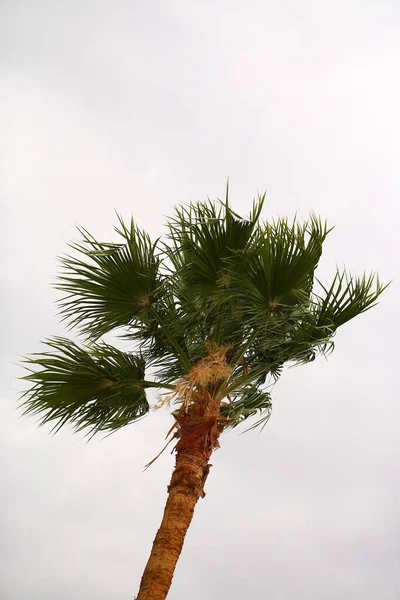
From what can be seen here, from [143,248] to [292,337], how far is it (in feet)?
7.16

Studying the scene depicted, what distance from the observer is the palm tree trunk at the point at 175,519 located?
23.4 ft

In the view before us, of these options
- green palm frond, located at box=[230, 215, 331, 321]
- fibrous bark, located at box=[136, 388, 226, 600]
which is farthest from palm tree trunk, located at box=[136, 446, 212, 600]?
green palm frond, located at box=[230, 215, 331, 321]

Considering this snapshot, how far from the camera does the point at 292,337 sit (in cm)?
886

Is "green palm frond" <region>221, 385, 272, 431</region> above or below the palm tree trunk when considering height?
above

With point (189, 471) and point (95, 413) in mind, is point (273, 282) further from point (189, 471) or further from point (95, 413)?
point (95, 413)

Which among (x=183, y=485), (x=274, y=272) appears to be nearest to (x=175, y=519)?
(x=183, y=485)

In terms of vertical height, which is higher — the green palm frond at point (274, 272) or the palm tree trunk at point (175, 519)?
the green palm frond at point (274, 272)

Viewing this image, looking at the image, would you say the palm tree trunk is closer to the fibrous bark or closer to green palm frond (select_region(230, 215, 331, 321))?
the fibrous bark

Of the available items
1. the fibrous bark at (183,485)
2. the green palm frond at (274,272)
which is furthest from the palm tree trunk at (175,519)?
the green palm frond at (274,272)

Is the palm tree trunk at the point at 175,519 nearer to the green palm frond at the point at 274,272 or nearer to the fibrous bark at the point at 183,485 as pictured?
the fibrous bark at the point at 183,485

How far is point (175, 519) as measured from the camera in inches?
295

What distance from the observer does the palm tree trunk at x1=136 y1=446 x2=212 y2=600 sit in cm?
713

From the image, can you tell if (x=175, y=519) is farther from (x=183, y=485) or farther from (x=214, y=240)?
(x=214, y=240)

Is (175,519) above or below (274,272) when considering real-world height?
below
